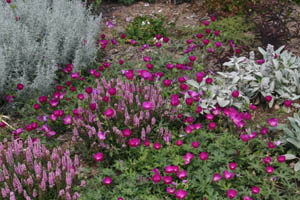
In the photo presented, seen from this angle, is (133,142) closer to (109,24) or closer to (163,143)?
(163,143)

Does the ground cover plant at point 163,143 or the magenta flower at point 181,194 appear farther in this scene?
the ground cover plant at point 163,143

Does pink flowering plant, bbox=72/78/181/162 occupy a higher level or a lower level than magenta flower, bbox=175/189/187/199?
higher

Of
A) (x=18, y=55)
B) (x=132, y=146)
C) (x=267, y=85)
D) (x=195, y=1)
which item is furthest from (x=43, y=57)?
(x=195, y=1)

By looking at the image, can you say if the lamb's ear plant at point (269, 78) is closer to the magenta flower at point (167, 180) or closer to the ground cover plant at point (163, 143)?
the ground cover plant at point (163, 143)

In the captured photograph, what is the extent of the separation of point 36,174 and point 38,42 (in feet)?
7.92

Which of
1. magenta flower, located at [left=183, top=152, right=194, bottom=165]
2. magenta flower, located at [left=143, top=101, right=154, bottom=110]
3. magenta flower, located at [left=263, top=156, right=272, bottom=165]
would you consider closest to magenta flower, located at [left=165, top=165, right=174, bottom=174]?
magenta flower, located at [left=183, top=152, right=194, bottom=165]

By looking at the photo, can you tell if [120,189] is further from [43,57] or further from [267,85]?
[43,57]

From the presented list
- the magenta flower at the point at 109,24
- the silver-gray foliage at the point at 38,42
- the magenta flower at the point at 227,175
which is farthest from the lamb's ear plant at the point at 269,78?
the magenta flower at the point at 109,24

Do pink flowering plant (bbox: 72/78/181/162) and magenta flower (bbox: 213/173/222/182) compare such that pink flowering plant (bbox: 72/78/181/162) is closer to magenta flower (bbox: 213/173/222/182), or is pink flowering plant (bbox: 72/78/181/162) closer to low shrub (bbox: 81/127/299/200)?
low shrub (bbox: 81/127/299/200)

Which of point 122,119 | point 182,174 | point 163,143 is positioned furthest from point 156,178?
point 122,119

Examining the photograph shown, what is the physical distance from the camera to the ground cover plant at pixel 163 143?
2.89m

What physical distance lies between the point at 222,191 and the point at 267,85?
1.42m

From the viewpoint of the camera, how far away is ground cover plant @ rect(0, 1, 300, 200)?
9.47 feet

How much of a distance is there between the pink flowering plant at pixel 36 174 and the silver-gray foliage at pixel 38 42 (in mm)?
1268
